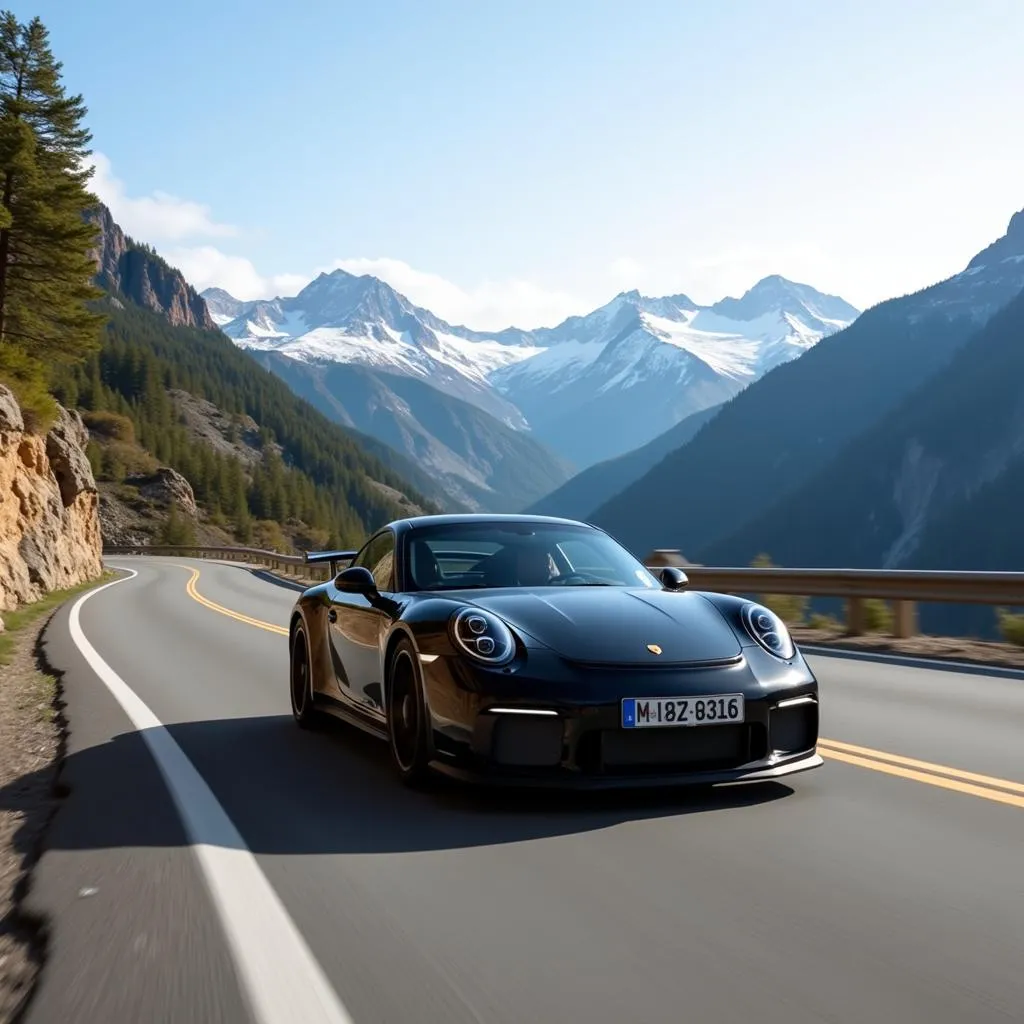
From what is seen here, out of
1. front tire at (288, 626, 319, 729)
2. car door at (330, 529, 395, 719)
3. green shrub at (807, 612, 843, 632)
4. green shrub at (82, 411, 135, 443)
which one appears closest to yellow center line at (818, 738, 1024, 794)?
car door at (330, 529, 395, 719)

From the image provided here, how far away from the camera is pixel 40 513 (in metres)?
28.5

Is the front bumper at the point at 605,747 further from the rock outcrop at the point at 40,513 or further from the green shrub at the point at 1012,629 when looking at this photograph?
the rock outcrop at the point at 40,513

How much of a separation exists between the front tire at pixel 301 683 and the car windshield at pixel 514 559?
153 cm

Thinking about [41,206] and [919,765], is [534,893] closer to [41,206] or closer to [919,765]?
[919,765]

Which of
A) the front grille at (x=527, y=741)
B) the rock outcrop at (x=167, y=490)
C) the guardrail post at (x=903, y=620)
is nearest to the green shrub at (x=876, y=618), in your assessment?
the guardrail post at (x=903, y=620)

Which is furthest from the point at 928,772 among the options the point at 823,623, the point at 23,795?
the point at 823,623

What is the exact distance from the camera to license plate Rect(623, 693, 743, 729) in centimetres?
482

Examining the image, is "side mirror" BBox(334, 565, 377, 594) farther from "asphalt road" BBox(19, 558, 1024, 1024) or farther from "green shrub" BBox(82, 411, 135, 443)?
"green shrub" BBox(82, 411, 135, 443)

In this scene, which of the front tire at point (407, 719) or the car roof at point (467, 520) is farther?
the car roof at point (467, 520)

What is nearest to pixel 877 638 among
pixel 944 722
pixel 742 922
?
pixel 944 722

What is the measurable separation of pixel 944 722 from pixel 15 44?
37.7 m

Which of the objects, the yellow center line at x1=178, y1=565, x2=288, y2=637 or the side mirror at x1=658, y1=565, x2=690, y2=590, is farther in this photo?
the yellow center line at x1=178, y1=565, x2=288, y2=637

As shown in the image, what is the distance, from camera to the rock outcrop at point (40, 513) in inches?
937

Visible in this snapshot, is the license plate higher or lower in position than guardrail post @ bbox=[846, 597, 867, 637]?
higher
